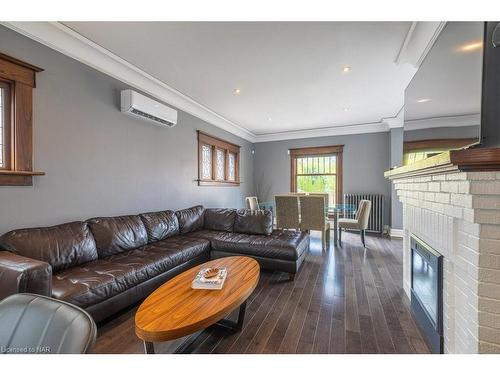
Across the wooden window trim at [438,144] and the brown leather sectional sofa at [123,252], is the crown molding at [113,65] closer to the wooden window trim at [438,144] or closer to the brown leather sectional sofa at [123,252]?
the brown leather sectional sofa at [123,252]

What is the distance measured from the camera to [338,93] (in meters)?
3.58

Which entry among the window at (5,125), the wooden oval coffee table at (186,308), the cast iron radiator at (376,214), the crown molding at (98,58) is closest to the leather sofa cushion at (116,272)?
the wooden oval coffee table at (186,308)

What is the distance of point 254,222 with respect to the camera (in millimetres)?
3420

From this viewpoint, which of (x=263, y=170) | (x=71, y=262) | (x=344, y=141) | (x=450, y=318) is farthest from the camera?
(x=263, y=170)

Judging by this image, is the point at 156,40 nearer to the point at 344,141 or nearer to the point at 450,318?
the point at 450,318

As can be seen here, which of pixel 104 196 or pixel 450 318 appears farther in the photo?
pixel 104 196

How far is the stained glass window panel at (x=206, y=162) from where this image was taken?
14.9ft

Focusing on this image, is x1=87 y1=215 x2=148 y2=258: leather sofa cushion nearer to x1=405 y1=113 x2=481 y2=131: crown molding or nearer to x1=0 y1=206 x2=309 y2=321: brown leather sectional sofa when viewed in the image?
x1=0 y1=206 x2=309 y2=321: brown leather sectional sofa

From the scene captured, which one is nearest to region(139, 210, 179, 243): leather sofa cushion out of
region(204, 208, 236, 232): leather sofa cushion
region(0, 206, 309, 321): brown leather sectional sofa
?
region(0, 206, 309, 321): brown leather sectional sofa

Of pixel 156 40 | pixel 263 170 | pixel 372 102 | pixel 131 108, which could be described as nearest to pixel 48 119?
pixel 131 108

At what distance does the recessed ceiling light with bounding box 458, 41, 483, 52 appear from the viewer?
1250 millimetres

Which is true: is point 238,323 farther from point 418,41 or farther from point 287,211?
point 418,41

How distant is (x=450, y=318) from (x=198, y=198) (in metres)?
3.78

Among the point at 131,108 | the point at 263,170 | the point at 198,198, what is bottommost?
the point at 198,198
